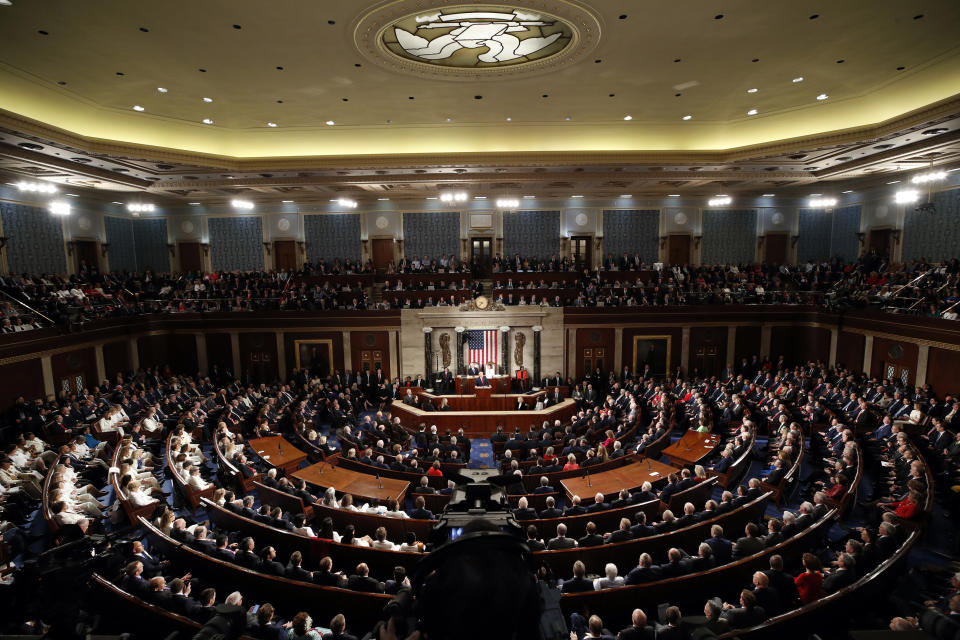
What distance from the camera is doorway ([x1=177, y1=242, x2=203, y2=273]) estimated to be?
2338 cm

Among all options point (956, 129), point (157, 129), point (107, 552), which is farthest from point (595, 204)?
point (107, 552)

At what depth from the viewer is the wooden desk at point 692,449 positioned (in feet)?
Answer: 34.5

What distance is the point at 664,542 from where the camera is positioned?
22.5 feet

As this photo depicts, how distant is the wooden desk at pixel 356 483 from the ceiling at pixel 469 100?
877cm

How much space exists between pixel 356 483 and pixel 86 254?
19627 mm

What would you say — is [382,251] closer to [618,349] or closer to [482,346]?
[482,346]

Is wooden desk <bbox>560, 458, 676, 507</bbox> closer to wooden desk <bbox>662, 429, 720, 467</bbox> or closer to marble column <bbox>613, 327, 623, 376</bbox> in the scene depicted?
wooden desk <bbox>662, 429, 720, 467</bbox>

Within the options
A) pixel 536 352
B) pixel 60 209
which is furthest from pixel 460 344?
pixel 60 209

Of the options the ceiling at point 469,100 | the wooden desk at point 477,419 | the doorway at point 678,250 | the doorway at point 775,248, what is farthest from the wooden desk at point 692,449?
the doorway at point 775,248

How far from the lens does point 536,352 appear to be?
19047mm

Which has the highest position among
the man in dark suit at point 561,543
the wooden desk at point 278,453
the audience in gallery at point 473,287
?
the audience in gallery at point 473,287

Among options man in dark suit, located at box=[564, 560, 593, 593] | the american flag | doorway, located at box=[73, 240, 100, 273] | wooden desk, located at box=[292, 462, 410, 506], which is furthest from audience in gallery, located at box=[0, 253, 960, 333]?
man in dark suit, located at box=[564, 560, 593, 593]

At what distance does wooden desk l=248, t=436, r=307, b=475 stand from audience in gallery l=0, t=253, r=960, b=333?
8.53m

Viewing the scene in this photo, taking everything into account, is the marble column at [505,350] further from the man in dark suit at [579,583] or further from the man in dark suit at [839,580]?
the man in dark suit at [839,580]
